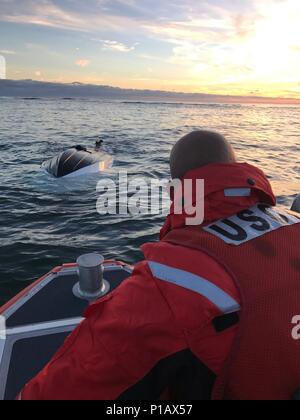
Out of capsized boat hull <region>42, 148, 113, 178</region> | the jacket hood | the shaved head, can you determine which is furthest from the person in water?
capsized boat hull <region>42, 148, 113, 178</region>

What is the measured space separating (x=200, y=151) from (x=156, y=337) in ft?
4.03

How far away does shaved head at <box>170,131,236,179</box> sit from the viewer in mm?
2428

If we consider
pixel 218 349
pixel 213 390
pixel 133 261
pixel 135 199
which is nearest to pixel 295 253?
pixel 218 349

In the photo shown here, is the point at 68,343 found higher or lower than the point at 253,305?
lower

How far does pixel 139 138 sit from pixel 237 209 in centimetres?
2828

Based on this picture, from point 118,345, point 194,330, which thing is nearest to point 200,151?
point 194,330

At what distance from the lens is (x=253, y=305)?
188cm

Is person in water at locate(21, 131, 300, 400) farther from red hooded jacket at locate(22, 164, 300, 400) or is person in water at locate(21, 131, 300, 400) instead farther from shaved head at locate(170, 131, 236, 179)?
shaved head at locate(170, 131, 236, 179)

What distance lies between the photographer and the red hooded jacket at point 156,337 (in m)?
1.80

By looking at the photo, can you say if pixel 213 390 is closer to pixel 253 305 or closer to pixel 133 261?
pixel 253 305

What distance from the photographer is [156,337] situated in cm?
181

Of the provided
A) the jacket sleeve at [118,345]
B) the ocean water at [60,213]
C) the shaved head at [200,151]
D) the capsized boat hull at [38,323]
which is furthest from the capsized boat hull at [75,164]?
the jacket sleeve at [118,345]
